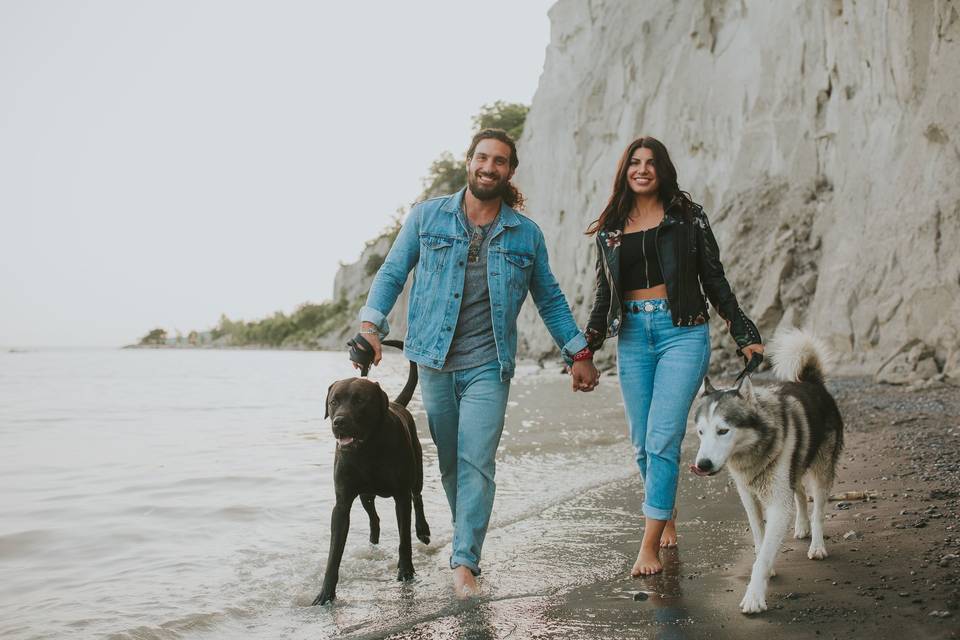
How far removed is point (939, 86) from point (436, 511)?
13.3 meters

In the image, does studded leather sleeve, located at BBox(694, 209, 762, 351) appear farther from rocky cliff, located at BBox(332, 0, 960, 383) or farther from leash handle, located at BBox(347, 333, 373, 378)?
rocky cliff, located at BBox(332, 0, 960, 383)

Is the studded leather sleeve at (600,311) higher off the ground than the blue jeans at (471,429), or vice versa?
the studded leather sleeve at (600,311)

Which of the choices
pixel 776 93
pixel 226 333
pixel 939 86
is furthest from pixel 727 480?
pixel 226 333

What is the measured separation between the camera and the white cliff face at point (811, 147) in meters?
14.3

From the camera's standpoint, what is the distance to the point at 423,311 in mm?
4121

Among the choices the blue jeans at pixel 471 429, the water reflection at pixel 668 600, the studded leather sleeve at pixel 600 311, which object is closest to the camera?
the water reflection at pixel 668 600

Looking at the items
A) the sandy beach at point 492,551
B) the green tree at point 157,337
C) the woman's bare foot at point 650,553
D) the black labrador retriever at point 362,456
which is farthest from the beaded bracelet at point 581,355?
the green tree at point 157,337

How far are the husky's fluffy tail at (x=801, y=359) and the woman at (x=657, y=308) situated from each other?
465 millimetres

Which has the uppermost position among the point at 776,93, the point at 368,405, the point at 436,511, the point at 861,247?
the point at 776,93

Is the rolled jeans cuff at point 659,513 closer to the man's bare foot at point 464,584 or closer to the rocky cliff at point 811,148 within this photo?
the man's bare foot at point 464,584

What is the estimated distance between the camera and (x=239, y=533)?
6.01 meters

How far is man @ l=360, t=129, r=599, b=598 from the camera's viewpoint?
4051mm

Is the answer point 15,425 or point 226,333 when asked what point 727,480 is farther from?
point 226,333

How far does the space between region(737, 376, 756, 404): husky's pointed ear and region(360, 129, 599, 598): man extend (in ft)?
3.69
